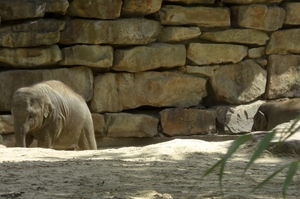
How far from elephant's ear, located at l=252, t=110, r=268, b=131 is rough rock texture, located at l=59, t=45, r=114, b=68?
2195 mm

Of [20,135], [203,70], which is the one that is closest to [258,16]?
[203,70]

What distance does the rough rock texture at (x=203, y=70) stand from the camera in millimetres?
9797

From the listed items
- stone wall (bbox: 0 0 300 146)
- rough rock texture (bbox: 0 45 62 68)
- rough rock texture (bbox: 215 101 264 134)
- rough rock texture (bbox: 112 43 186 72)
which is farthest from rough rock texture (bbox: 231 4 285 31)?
rough rock texture (bbox: 0 45 62 68)

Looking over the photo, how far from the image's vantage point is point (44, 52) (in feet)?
29.1

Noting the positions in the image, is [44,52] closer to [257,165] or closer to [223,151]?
[223,151]

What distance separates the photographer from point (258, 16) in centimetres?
997

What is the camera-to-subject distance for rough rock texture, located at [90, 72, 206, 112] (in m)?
9.43

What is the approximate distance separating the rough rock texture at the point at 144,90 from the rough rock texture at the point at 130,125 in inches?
5.5

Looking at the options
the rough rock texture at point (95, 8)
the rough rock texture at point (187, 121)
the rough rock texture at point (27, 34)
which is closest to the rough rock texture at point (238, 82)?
the rough rock texture at point (187, 121)

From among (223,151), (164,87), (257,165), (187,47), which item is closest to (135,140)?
(164,87)

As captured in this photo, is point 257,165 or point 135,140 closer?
point 257,165

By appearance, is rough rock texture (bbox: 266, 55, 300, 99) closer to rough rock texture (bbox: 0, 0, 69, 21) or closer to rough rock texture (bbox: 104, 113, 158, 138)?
rough rock texture (bbox: 104, 113, 158, 138)

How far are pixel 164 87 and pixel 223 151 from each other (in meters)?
4.76

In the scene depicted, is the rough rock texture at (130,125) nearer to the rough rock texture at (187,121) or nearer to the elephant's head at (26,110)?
the rough rock texture at (187,121)
